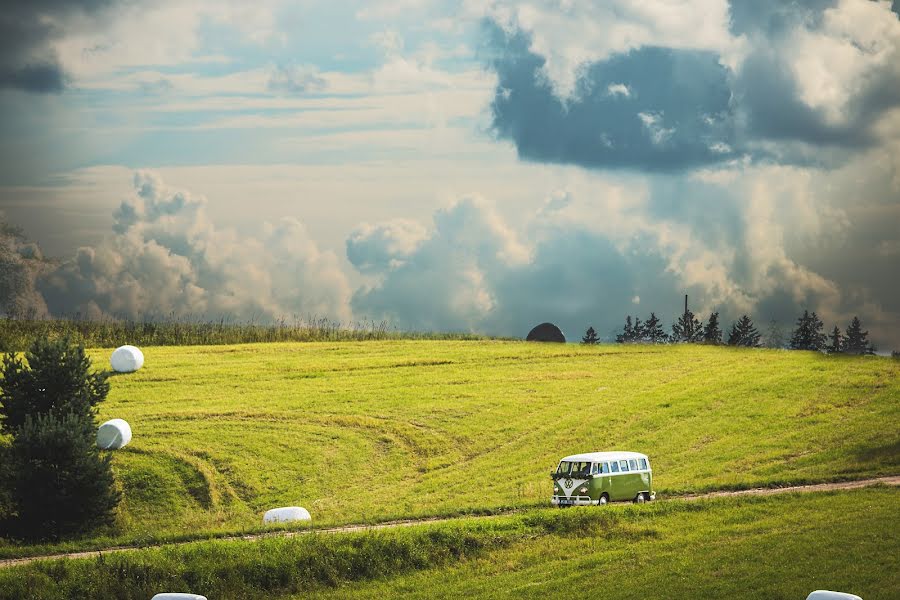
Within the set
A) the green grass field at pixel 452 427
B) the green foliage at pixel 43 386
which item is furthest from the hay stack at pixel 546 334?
the green foliage at pixel 43 386

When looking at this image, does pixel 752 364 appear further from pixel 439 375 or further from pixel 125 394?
pixel 125 394

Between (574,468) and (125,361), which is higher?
(125,361)

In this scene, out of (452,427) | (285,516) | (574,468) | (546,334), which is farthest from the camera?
(546,334)

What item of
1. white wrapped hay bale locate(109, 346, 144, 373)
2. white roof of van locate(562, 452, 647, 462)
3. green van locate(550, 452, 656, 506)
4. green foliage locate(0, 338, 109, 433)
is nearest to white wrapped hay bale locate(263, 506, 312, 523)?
green van locate(550, 452, 656, 506)

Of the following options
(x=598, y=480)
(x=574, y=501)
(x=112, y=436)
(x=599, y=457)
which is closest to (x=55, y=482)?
(x=112, y=436)

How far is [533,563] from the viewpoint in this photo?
33625 mm

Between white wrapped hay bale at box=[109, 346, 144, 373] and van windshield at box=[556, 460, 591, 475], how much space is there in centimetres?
4171

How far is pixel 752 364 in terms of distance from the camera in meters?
74.5

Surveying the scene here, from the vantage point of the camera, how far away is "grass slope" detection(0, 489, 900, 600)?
96.9 ft

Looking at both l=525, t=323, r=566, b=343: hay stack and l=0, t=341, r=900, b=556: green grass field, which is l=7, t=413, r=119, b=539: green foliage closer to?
l=0, t=341, r=900, b=556: green grass field

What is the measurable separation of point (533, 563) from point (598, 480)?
938 cm

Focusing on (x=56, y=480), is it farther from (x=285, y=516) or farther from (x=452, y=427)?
(x=452, y=427)

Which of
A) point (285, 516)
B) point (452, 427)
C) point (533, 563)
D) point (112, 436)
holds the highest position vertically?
point (452, 427)

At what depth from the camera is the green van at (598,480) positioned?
138 ft
